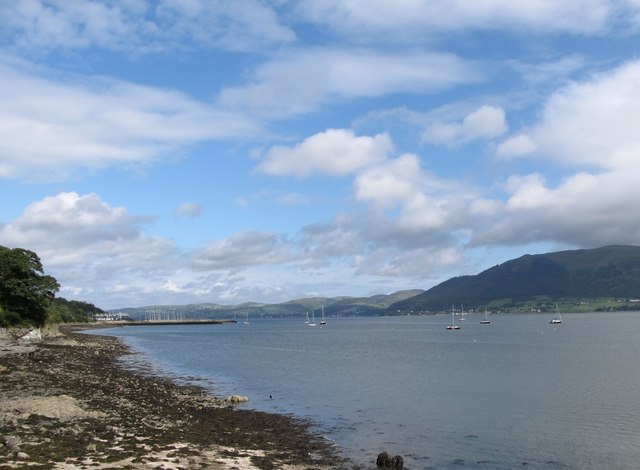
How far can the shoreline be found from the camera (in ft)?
87.3

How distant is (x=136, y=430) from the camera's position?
112 feet

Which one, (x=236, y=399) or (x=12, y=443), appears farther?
(x=236, y=399)

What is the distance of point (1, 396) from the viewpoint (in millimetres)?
41406

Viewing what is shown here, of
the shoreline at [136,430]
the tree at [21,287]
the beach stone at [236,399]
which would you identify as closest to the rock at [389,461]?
the shoreline at [136,430]

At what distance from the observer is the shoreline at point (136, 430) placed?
2661cm

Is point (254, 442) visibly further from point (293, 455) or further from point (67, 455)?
point (67, 455)

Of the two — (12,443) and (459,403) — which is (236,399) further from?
(12,443)

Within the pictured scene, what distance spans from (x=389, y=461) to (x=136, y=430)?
15.0 metres

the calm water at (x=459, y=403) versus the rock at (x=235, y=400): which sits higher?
the rock at (x=235, y=400)

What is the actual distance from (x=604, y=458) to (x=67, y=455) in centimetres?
2989

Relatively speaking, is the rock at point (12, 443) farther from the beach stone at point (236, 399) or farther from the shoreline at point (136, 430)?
the beach stone at point (236, 399)

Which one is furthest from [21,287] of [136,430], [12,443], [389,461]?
[389,461]

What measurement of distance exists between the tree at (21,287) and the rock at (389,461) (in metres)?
83.5

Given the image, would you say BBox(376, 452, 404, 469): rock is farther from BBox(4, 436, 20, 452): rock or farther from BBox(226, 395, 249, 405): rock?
BBox(226, 395, 249, 405): rock
